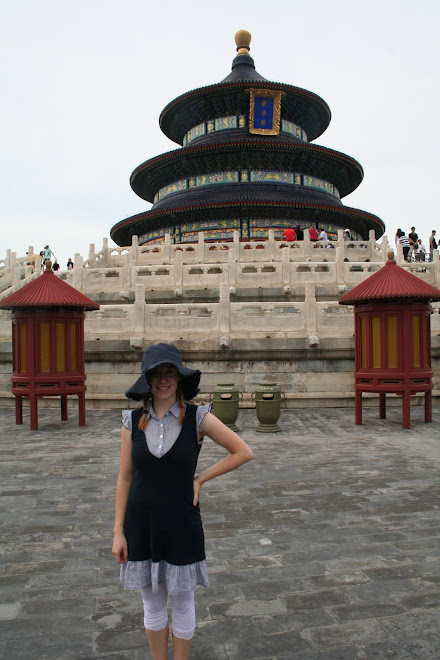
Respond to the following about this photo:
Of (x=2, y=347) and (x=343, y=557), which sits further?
(x=2, y=347)

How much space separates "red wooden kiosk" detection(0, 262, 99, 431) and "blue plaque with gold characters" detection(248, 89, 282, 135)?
24.5 m

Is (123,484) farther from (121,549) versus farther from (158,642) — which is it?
(158,642)

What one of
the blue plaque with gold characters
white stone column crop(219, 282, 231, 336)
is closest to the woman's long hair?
white stone column crop(219, 282, 231, 336)

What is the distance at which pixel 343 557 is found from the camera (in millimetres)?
4805

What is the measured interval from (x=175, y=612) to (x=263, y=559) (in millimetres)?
1877

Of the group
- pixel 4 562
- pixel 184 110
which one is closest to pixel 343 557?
pixel 4 562

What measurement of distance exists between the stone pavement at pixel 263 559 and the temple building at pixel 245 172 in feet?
75.0

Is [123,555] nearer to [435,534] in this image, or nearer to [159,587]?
[159,587]

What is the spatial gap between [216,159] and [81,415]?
23826 mm

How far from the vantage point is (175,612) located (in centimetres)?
304

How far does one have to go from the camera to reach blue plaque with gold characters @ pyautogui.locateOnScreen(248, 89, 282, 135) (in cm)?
3309

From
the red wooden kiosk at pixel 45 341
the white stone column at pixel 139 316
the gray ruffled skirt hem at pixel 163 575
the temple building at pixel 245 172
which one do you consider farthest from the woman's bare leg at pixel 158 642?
the temple building at pixel 245 172

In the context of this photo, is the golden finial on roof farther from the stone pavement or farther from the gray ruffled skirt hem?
the gray ruffled skirt hem

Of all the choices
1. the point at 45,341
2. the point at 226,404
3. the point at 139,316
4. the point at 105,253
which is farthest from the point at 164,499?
the point at 105,253
